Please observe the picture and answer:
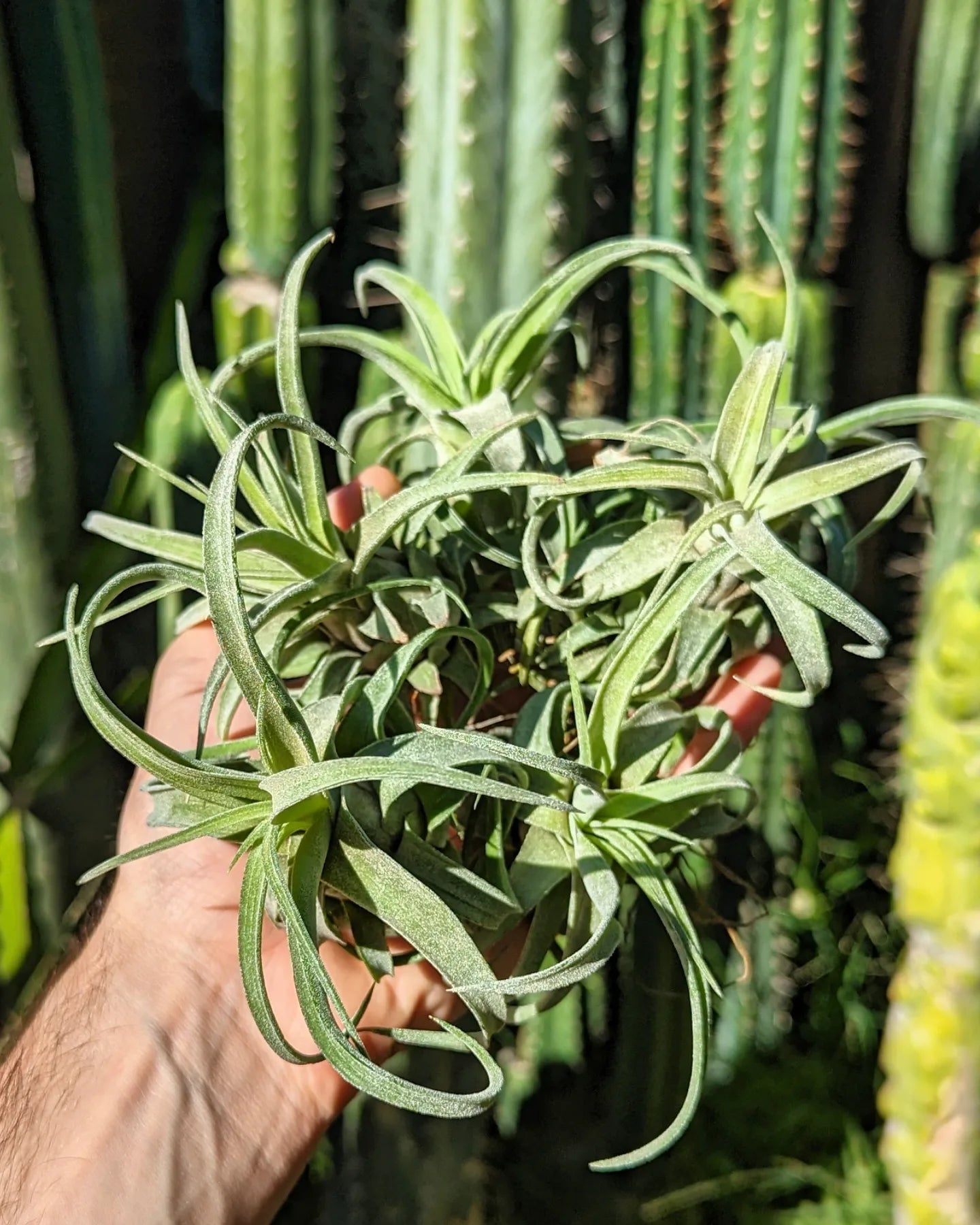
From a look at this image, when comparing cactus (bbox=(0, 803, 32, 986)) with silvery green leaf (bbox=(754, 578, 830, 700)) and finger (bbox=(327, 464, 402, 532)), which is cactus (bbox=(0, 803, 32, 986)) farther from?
silvery green leaf (bbox=(754, 578, 830, 700))

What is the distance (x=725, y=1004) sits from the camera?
1402 mm

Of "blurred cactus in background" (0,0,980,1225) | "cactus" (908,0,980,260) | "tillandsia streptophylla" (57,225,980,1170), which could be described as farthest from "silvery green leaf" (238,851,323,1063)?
"cactus" (908,0,980,260)

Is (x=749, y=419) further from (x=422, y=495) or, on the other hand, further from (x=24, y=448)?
(x=24, y=448)

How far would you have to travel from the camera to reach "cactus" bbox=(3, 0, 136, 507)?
38.4 inches

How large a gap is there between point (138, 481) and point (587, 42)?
615 millimetres

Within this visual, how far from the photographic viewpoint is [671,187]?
1080 millimetres

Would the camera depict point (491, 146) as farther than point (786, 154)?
No

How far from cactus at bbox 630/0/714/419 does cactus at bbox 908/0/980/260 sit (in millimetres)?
263

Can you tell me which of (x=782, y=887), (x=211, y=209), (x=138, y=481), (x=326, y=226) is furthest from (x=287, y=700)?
(x=782, y=887)

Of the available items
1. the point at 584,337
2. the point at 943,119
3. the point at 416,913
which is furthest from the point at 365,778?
the point at 943,119

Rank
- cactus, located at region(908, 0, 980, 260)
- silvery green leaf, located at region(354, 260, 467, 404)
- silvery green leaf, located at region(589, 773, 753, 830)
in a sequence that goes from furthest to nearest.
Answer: cactus, located at region(908, 0, 980, 260), silvery green leaf, located at region(354, 260, 467, 404), silvery green leaf, located at region(589, 773, 753, 830)

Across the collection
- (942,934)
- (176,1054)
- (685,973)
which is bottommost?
(942,934)

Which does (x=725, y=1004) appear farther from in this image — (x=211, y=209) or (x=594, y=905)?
(x=211, y=209)

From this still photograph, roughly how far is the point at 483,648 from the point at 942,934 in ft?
2.16
